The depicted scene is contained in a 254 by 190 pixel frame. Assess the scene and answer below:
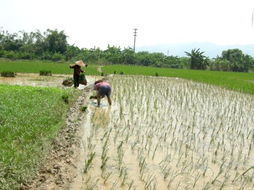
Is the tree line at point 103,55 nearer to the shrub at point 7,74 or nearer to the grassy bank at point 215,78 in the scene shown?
the grassy bank at point 215,78

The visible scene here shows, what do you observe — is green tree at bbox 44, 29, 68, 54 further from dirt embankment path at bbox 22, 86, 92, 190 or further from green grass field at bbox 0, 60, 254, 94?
dirt embankment path at bbox 22, 86, 92, 190

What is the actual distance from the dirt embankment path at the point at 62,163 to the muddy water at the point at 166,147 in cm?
11

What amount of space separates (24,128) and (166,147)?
7.42ft

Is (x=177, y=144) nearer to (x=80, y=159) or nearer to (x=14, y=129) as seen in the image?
(x=80, y=159)

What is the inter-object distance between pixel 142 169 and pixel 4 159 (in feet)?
5.42

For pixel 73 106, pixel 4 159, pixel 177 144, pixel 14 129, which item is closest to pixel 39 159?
pixel 4 159

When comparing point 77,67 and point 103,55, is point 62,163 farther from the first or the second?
point 103,55

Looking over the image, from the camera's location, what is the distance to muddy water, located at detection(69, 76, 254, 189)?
3.75m

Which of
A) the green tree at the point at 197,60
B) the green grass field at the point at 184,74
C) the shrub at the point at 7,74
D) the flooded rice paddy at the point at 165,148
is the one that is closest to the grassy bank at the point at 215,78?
the green grass field at the point at 184,74

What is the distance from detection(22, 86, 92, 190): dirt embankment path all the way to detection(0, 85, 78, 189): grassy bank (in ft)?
0.37

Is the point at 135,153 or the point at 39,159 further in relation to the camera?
the point at 135,153

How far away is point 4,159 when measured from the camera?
3592 millimetres

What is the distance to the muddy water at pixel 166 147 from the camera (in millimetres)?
3752

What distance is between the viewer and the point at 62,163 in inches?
157
